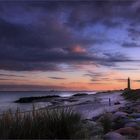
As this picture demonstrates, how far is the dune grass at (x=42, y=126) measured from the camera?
24.7 feet

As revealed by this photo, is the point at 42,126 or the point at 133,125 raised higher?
the point at 42,126

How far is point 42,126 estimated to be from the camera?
7980 millimetres

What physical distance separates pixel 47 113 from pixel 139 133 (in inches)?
91.7

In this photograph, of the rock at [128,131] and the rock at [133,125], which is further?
the rock at [133,125]

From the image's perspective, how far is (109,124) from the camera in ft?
35.2

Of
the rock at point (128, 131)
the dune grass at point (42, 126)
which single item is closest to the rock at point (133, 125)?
the rock at point (128, 131)

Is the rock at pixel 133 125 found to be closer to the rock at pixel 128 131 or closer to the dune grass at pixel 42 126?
the rock at pixel 128 131

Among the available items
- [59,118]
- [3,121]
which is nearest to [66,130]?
[59,118]

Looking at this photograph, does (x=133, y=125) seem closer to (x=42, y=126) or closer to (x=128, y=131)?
(x=128, y=131)

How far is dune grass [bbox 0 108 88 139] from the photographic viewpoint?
7.54 m

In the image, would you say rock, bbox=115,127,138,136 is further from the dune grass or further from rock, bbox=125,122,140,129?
the dune grass

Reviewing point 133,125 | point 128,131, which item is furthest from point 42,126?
point 133,125

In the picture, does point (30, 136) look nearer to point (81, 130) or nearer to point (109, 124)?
point (81, 130)

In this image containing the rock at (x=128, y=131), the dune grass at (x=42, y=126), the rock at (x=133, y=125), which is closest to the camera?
the dune grass at (x=42, y=126)
